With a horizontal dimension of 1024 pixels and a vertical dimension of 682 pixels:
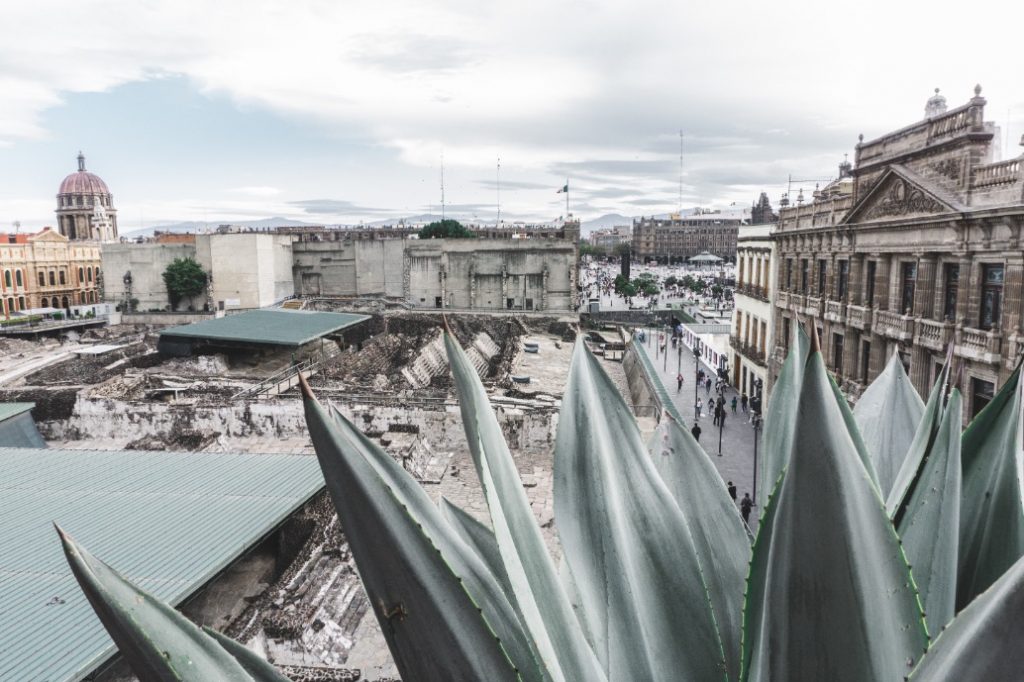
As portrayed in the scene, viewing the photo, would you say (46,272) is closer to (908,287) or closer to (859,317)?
(859,317)

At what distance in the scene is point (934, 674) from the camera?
129 cm

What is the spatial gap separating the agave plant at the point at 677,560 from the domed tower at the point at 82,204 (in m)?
95.2

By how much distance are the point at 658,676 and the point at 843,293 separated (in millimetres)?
20809

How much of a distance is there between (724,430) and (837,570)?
22423 millimetres

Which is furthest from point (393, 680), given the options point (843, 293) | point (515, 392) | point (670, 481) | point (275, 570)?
point (843, 293)

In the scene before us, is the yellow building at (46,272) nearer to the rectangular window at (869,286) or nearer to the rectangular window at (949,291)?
the rectangular window at (869,286)

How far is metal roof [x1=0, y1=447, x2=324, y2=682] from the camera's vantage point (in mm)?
6949

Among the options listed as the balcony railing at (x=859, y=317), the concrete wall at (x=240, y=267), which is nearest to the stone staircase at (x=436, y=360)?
the balcony railing at (x=859, y=317)

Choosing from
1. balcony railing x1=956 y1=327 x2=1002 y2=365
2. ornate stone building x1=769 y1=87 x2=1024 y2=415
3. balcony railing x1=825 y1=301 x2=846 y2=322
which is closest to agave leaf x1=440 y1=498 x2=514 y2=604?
ornate stone building x1=769 y1=87 x2=1024 y2=415

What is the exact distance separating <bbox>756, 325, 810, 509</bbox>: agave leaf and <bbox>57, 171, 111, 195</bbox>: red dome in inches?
4106

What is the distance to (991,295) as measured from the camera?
13891 millimetres

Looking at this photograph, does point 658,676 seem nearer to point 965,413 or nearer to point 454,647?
point 454,647

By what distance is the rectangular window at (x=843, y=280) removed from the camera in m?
19.8

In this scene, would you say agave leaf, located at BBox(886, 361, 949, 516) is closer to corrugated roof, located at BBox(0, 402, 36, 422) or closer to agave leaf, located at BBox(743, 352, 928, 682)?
agave leaf, located at BBox(743, 352, 928, 682)
